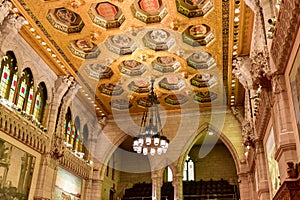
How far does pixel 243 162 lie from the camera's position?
1477 cm

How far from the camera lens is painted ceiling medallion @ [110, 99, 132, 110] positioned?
1745 cm

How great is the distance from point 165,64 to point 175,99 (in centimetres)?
336

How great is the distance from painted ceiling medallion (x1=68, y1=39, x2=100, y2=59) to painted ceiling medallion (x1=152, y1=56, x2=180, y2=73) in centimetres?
263

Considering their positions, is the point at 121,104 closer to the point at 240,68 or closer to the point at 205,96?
the point at 205,96

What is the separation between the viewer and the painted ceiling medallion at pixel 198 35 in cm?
1198

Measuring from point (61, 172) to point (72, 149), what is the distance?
4.69ft

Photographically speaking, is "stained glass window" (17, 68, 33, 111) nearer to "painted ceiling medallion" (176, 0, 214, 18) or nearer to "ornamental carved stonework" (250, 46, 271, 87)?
"painted ceiling medallion" (176, 0, 214, 18)

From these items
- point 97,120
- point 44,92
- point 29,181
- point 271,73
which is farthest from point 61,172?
point 271,73

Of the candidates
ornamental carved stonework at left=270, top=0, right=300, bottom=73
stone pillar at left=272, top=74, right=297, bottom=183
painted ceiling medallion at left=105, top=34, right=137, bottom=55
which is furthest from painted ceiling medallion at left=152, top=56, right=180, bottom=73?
stone pillar at left=272, top=74, right=297, bottom=183

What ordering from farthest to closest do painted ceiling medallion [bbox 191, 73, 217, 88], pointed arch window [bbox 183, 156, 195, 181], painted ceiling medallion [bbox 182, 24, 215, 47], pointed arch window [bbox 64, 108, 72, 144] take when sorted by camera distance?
pointed arch window [bbox 183, 156, 195, 181], pointed arch window [bbox 64, 108, 72, 144], painted ceiling medallion [bbox 191, 73, 217, 88], painted ceiling medallion [bbox 182, 24, 215, 47]

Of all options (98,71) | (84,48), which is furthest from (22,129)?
(98,71)

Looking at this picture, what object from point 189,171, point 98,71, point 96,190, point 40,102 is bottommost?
point 96,190

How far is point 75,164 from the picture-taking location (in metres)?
15.4

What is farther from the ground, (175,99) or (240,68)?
(175,99)
